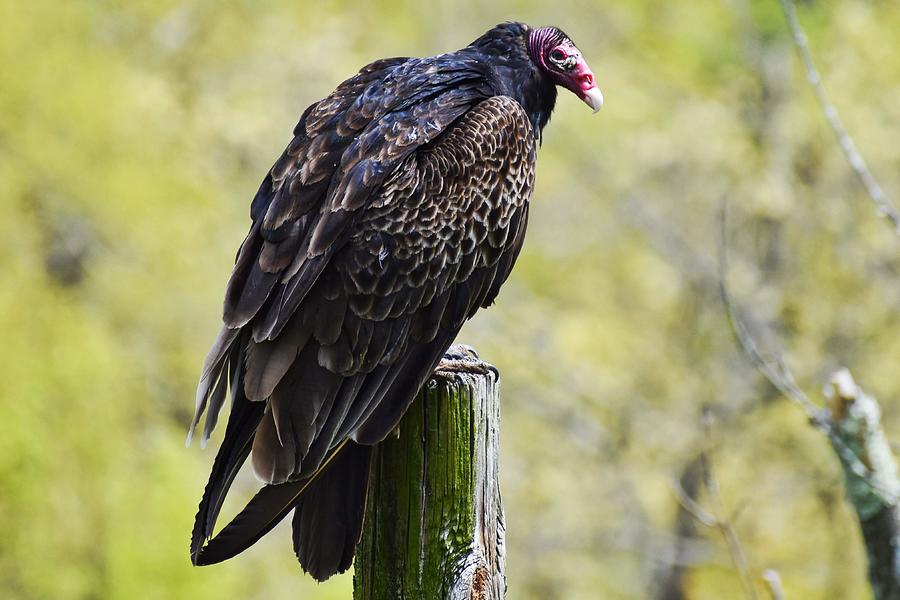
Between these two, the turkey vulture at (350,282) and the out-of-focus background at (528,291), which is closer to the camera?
the turkey vulture at (350,282)

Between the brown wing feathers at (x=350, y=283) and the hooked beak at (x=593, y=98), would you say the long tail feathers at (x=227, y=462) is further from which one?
the hooked beak at (x=593, y=98)

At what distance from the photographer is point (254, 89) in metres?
8.36

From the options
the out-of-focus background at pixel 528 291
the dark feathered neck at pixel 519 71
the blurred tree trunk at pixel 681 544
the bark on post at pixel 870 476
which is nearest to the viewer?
the bark on post at pixel 870 476

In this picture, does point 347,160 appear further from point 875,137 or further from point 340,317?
point 875,137

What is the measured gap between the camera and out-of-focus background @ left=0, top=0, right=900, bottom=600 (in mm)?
7797

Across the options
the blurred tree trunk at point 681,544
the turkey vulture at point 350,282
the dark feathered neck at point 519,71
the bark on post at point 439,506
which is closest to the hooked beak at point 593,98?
the dark feathered neck at point 519,71

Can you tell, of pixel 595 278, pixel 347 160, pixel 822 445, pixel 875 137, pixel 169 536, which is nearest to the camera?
pixel 347 160

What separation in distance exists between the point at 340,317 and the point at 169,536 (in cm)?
481

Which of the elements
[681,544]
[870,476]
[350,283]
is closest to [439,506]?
[350,283]

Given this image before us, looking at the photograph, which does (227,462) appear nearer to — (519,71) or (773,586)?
(773,586)

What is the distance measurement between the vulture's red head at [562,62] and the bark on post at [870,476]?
108cm

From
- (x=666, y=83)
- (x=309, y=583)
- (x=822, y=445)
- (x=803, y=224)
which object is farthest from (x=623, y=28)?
(x=309, y=583)

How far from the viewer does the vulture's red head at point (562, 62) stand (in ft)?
10.6

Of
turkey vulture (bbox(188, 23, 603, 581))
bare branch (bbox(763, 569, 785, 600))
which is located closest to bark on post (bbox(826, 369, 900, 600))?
bare branch (bbox(763, 569, 785, 600))
